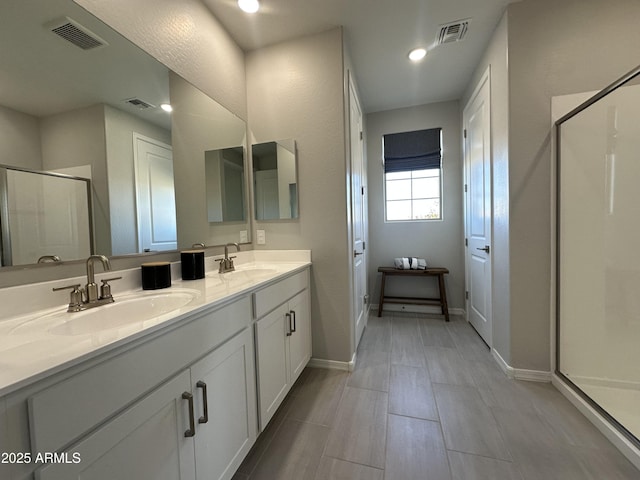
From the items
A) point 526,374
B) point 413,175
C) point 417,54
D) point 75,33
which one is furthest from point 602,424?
point 75,33

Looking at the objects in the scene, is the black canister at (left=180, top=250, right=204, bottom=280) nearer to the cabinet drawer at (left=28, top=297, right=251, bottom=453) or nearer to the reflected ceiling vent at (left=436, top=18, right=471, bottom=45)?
the cabinet drawer at (left=28, top=297, right=251, bottom=453)

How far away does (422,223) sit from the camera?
3.26 metres

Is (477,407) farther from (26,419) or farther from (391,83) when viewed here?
(391,83)

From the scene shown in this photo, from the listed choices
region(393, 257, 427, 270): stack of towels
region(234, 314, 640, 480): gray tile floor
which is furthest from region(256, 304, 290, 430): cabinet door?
region(393, 257, 427, 270): stack of towels

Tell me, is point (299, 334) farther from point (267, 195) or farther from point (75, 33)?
point (75, 33)

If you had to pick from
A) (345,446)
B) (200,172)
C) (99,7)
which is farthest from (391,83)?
(345,446)

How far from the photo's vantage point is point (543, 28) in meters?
1.72

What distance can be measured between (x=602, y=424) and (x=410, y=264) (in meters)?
1.92

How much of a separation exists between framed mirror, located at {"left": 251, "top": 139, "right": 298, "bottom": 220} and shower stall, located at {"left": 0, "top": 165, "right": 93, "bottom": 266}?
117cm

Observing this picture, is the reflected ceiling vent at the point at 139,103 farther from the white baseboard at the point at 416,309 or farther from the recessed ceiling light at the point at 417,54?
the white baseboard at the point at 416,309

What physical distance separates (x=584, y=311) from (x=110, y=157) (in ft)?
9.11

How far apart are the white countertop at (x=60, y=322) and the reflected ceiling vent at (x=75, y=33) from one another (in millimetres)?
939

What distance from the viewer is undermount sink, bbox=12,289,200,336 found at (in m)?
0.79

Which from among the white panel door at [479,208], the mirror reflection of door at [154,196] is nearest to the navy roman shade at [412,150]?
the white panel door at [479,208]
